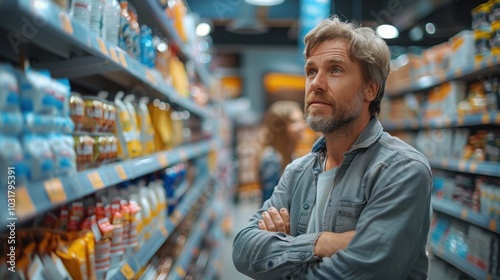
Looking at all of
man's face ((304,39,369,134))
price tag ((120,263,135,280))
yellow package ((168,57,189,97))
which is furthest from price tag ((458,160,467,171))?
price tag ((120,263,135,280))

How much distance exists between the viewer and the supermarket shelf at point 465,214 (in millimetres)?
2293

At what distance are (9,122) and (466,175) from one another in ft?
9.85

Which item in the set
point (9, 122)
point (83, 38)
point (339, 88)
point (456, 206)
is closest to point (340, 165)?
point (339, 88)

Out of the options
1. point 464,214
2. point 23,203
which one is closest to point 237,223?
point 464,214

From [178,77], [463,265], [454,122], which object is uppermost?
[178,77]

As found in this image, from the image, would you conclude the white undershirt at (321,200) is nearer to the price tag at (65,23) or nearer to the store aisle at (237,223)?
the price tag at (65,23)

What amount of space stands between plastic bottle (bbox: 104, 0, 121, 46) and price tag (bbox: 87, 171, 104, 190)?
1.98 feet

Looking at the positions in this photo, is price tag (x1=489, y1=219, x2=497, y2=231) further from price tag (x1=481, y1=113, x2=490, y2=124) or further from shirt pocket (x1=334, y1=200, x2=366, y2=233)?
shirt pocket (x1=334, y1=200, x2=366, y2=233)

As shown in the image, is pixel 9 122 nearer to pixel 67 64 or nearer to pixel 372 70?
pixel 67 64

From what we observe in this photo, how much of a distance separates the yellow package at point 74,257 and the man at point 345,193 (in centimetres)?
54

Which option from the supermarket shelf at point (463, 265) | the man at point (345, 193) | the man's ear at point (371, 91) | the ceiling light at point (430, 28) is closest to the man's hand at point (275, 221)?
the man at point (345, 193)

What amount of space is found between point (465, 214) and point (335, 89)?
169cm

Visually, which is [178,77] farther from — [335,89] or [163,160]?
[335,89]

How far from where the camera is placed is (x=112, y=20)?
1.64 metres
